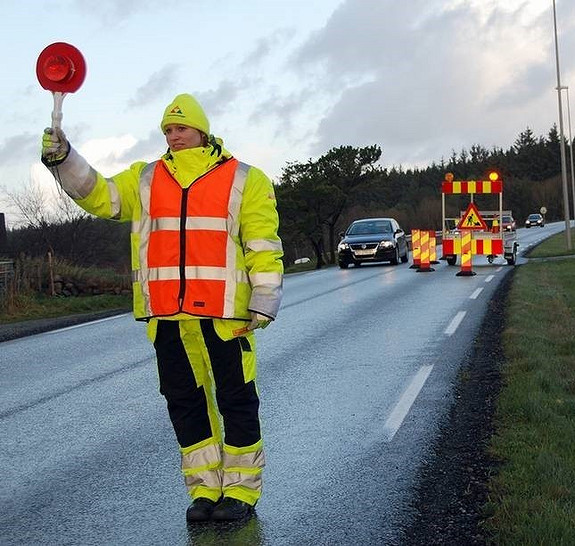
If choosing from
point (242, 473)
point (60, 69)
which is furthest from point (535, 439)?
point (60, 69)

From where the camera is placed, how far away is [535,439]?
576cm

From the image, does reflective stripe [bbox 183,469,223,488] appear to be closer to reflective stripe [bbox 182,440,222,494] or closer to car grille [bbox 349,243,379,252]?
reflective stripe [bbox 182,440,222,494]

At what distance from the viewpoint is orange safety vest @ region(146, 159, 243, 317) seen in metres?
4.46

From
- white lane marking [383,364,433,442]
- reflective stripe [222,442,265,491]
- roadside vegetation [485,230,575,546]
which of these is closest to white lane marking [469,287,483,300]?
roadside vegetation [485,230,575,546]

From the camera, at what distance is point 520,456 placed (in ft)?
17.6

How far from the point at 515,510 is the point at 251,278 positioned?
168 centimetres

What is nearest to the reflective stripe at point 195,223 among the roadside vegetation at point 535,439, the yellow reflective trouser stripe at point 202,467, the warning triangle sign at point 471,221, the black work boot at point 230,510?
the yellow reflective trouser stripe at point 202,467

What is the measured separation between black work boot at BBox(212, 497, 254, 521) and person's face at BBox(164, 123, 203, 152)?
69.8 inches

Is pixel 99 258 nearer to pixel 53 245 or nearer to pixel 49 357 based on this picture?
pixel 53 245

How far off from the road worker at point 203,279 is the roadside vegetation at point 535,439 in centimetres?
129

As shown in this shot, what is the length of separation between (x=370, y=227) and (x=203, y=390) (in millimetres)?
27105

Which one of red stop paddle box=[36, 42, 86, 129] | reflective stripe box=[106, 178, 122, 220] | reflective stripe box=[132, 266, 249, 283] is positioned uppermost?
red stop paddle box=[36, 42, 86, 129]

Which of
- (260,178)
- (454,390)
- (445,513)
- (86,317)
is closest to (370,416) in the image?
(454,390)

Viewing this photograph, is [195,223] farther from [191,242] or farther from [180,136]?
[180,136]
